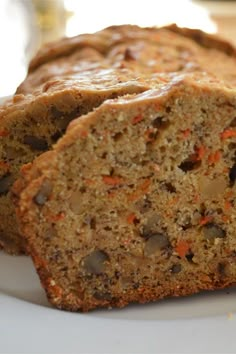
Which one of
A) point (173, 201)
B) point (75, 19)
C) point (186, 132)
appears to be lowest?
point (75, 19)

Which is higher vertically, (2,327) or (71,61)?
(71,61)

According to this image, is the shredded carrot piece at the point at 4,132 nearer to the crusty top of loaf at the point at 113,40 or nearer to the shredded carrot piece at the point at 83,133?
the shredded carrot piece at the point at 83,133

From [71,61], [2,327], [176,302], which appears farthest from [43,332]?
[71,61]

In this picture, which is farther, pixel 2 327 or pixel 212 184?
pixel 212 184

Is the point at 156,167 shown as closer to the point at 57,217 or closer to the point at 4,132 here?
the point at 57,217

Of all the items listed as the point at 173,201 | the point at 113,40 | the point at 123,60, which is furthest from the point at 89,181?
the point at 113,40

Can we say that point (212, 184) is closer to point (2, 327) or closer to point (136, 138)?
point (136, 138)
